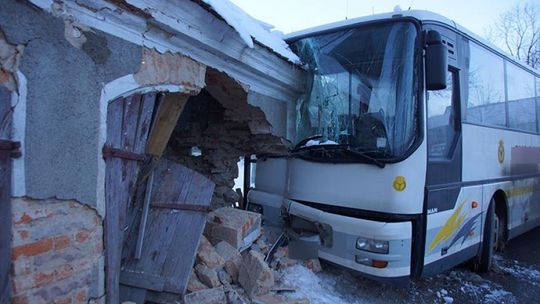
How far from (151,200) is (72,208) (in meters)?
1.18

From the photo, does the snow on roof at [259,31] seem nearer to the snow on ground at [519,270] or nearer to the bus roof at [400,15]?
the bus roof at [400,15]

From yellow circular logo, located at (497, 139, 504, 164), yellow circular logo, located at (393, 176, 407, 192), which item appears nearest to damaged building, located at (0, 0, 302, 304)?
yellow circular logo, located at (393, 176, 407, 192)

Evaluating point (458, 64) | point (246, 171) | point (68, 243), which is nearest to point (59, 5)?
point (68, 243)

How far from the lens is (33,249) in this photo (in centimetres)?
218

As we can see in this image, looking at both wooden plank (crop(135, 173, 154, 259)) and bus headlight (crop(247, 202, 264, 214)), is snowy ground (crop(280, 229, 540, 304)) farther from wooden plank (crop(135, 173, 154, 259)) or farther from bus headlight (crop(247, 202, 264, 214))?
wooden plank (crop(135, 173, 154, 259))

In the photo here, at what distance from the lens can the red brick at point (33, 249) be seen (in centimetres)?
209

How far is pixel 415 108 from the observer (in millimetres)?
3818

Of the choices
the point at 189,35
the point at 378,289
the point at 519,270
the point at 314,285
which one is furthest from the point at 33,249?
the point at 519,270

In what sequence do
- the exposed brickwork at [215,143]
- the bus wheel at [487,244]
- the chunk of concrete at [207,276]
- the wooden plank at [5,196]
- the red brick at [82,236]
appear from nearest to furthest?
the wooden plank at [5,196] < the red brick at [82,236] < the chunk of concrete at [207,276] < the exposed brickwork at [215,143] < the bus wheel at [487,244]

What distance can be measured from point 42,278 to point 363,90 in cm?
314

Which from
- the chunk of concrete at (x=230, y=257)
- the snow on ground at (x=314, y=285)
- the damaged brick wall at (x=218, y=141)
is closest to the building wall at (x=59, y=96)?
the chunk of concrete at (x=230, y=257)

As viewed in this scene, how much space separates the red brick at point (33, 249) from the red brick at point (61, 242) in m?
0.03

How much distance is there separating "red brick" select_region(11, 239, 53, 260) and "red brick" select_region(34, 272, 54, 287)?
12 cm

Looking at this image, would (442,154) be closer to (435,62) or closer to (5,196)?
(435,62)
